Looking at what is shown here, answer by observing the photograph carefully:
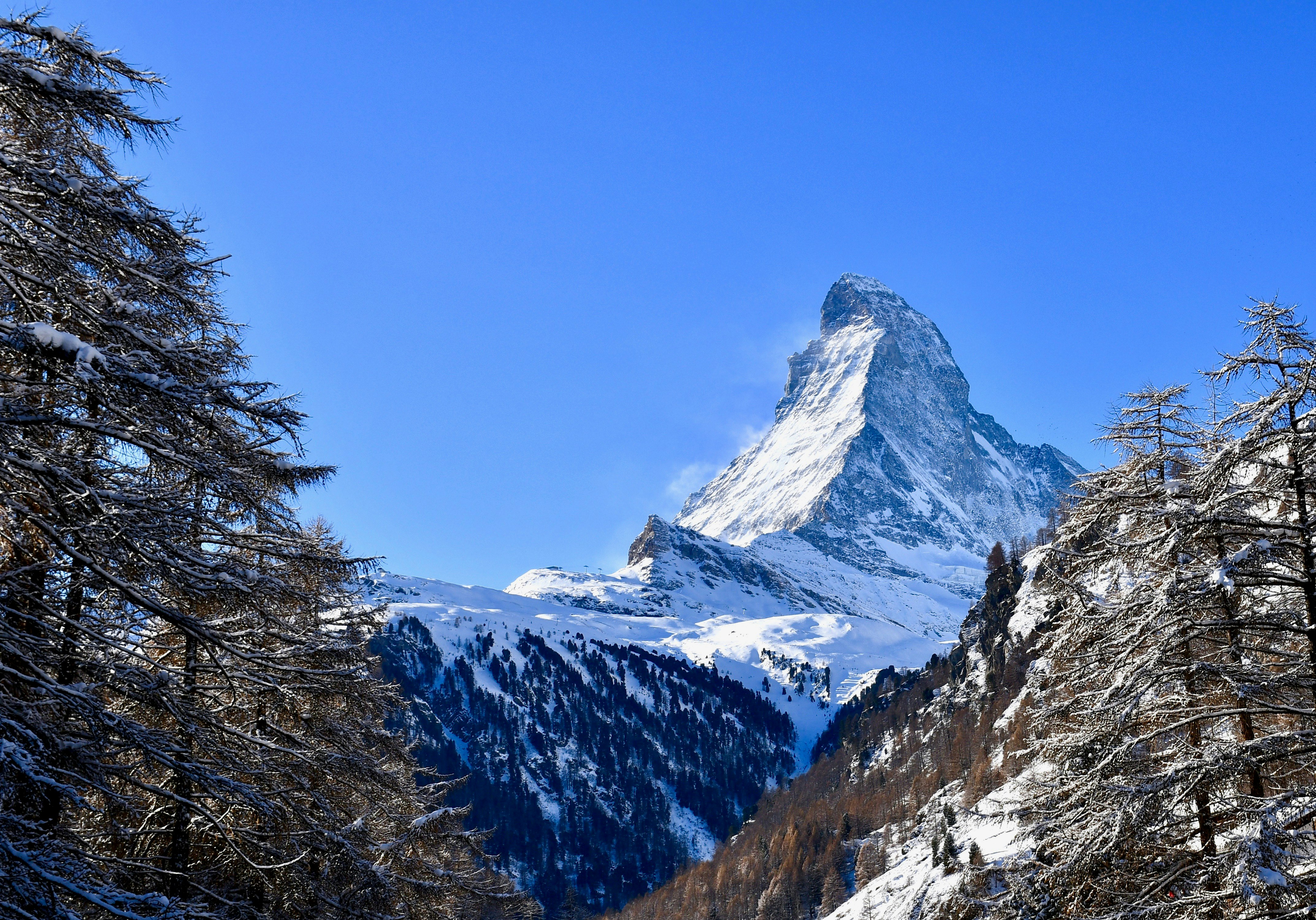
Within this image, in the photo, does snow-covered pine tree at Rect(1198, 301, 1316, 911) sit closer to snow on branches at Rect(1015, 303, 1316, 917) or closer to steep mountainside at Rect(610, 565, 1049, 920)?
snow on branches at Rect(1015, 303, 1316, 917)

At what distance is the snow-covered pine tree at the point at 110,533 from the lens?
206 inches

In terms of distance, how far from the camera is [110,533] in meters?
5.65

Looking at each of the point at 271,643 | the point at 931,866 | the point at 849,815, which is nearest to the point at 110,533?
the point at 271,643

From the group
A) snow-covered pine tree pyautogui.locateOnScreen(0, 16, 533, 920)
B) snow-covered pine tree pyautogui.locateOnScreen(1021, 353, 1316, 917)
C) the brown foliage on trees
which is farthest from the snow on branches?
the brown foliage on trees

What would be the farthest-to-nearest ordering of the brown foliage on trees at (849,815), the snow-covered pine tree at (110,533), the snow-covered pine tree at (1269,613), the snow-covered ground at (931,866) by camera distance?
the brown foliage on trees at (849,815), the snow-covered ground at (931,866), the snow-covered pine tree at (1269,613), the snow-covered pine tree at (110,533)

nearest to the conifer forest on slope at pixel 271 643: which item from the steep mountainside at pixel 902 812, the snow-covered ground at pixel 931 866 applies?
the snow-covered ground at pixel 931 866

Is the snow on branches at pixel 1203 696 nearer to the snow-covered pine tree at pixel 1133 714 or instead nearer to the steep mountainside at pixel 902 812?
the snow-covered pine tree at pixel 1133 714

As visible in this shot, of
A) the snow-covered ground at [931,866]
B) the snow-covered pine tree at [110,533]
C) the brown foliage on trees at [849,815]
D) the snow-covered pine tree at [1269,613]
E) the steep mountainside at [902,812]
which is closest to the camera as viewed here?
the snow-covered pine tree at [110,533]

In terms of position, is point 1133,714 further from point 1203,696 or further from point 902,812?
point 902,812

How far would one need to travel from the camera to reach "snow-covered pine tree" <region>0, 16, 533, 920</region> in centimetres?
524

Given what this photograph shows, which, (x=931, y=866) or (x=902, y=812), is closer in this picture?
(x=931, y=866)

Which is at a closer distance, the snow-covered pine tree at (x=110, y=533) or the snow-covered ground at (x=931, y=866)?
the snow-covered pine tree at (x=110, y=533)

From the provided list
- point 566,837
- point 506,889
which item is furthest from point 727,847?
point 506,889

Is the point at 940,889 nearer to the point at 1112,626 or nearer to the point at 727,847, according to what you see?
the point at 1112,626
